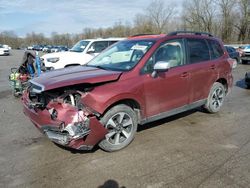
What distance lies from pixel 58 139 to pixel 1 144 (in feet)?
5.24

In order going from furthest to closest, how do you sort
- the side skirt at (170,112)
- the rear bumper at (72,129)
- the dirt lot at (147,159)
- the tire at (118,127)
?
the side skirt at (170,112) < the tire at (118,127) < the rear bumper at (72,129) < the dirt lot at (147,159)

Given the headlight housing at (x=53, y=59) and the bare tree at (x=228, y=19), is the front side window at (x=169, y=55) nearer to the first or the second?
the headlight housing at (x=53, y=59)

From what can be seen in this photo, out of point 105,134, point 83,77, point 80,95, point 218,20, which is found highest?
point 218,20

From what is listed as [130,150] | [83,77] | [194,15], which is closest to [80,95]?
[83,77]

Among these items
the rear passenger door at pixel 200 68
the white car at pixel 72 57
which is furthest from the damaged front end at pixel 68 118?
the white car at pixel 72 57

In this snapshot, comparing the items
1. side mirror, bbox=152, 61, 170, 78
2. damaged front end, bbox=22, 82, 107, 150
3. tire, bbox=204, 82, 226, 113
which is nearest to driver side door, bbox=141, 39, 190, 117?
side mirror, bbox=152, 61, 170, 78

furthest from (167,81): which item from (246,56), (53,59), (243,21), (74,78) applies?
(243,21)

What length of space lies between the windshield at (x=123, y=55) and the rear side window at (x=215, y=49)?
6.33 ft

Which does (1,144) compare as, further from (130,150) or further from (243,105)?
(243,105)

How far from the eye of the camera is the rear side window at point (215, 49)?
6199mm

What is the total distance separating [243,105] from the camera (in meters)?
7.30

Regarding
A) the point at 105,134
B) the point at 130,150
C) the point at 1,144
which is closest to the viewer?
the point at 105,134

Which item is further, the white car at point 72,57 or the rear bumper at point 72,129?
the white car at point 72,57

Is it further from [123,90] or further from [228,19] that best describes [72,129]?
[228,19]
